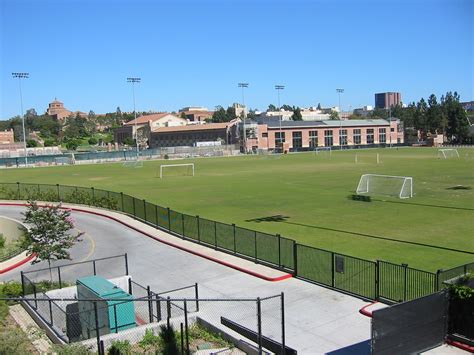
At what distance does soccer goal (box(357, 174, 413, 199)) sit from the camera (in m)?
43.9

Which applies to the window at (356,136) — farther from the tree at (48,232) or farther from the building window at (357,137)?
the tree at (48,232)

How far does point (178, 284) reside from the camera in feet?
67.2

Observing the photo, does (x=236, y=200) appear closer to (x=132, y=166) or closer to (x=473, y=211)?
(x=473, y=211)

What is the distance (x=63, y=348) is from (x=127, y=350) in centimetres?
199

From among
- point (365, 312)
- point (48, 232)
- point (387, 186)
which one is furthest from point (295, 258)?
point (387, 186)

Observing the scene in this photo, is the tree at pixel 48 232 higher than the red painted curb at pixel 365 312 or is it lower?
higher

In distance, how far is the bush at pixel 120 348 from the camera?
529 inches

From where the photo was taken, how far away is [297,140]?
162750 mm

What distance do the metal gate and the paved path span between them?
1703 mm

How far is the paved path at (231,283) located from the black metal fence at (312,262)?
603 millimetres

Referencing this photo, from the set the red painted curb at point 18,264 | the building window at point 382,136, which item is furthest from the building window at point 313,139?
the red painted curb at point 18,264

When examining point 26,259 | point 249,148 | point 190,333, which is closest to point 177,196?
point 26,259

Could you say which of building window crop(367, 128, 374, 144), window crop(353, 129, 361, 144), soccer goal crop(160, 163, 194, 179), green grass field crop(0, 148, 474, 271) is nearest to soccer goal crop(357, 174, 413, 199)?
green grass field crop(0, 148, 474, 271)

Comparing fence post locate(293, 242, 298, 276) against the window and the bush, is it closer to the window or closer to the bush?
the bush
